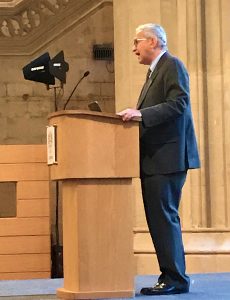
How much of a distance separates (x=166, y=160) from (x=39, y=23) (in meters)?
5.40

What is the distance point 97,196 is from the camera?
3684 mm

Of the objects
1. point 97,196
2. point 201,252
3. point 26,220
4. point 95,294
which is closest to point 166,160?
point 97,196

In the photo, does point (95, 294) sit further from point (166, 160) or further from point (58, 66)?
point (58, 66)

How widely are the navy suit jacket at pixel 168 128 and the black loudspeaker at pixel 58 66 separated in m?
3.64

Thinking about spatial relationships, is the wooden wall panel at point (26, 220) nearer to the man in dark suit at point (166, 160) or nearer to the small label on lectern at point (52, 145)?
the man in dark suit at point (166, 160)

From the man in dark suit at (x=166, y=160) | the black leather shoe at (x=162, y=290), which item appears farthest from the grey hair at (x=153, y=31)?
the black leather shoe at (x=162, y=290)

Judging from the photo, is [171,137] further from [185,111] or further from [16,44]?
[16,44]

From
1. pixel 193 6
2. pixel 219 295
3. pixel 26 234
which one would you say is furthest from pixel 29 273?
pixel 219 295

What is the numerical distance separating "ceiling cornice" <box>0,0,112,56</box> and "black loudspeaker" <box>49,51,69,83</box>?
1.45 m

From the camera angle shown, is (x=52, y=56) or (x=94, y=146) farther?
(x=52, y=56)

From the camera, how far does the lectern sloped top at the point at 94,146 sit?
11.8 ft

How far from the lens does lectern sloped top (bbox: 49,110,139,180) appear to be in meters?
3.61

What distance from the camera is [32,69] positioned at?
7395mm

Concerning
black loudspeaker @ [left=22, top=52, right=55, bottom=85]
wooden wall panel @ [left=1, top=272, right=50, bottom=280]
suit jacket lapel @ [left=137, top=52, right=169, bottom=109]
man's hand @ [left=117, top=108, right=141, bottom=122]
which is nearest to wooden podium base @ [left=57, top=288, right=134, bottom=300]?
man's hand @ [left=117, top=108, right=141, bottom=122]
